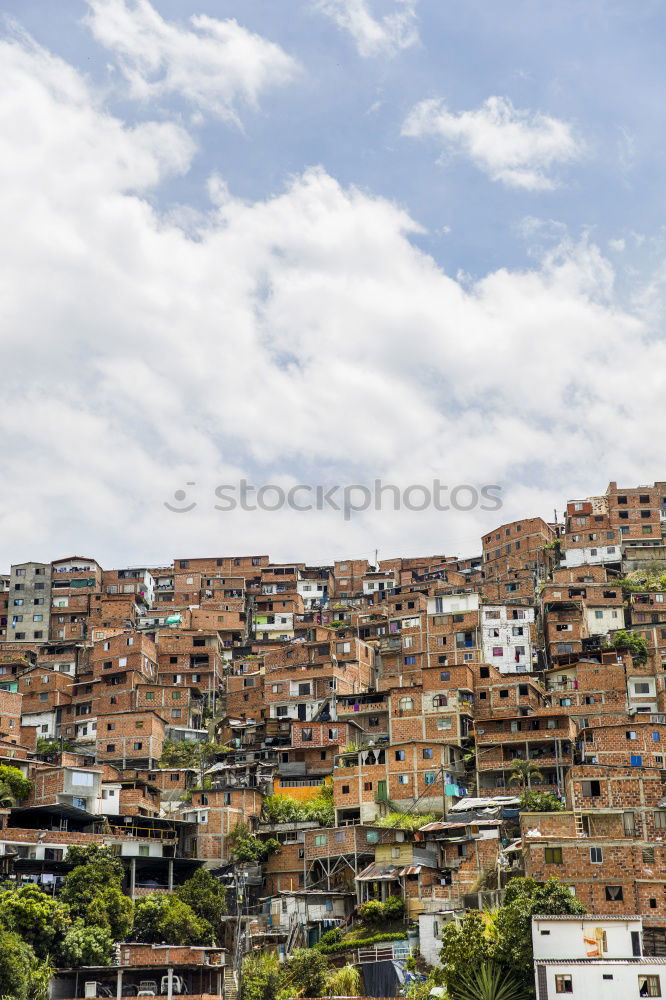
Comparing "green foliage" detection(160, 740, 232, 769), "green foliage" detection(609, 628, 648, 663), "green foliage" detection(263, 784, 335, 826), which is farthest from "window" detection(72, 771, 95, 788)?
"green foliage" detection(609, 628, 648, 663)

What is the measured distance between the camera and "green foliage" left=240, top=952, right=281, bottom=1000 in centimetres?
4578

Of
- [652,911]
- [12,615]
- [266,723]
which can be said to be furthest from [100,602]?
[652,911]

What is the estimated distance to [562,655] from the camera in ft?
232

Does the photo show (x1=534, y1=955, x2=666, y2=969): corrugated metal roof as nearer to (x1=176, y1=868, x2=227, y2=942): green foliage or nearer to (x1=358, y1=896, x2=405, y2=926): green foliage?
(x1=358, y1=896, x2=405, y2=926): green foliage

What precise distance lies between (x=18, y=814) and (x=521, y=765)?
75.3ft

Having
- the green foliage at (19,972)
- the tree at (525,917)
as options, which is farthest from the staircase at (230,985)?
the tree at (525,917)

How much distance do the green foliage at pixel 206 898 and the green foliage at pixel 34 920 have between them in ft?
20.4

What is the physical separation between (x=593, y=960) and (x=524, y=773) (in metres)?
17.6

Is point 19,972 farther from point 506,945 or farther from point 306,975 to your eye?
point 506,945

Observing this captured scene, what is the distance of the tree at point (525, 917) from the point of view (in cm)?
3975

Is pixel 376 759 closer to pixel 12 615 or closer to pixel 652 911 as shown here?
pixel 652 911

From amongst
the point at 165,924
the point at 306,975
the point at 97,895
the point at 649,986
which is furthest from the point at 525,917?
the point at 97,895

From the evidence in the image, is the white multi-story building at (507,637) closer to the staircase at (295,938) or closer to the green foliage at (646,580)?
the green foliage at (646,580)

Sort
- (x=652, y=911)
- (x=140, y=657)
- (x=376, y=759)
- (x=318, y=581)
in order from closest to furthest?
(x=652, y=911), (x=376, y=759), (x=140, y=657), (x=318, y=581)
